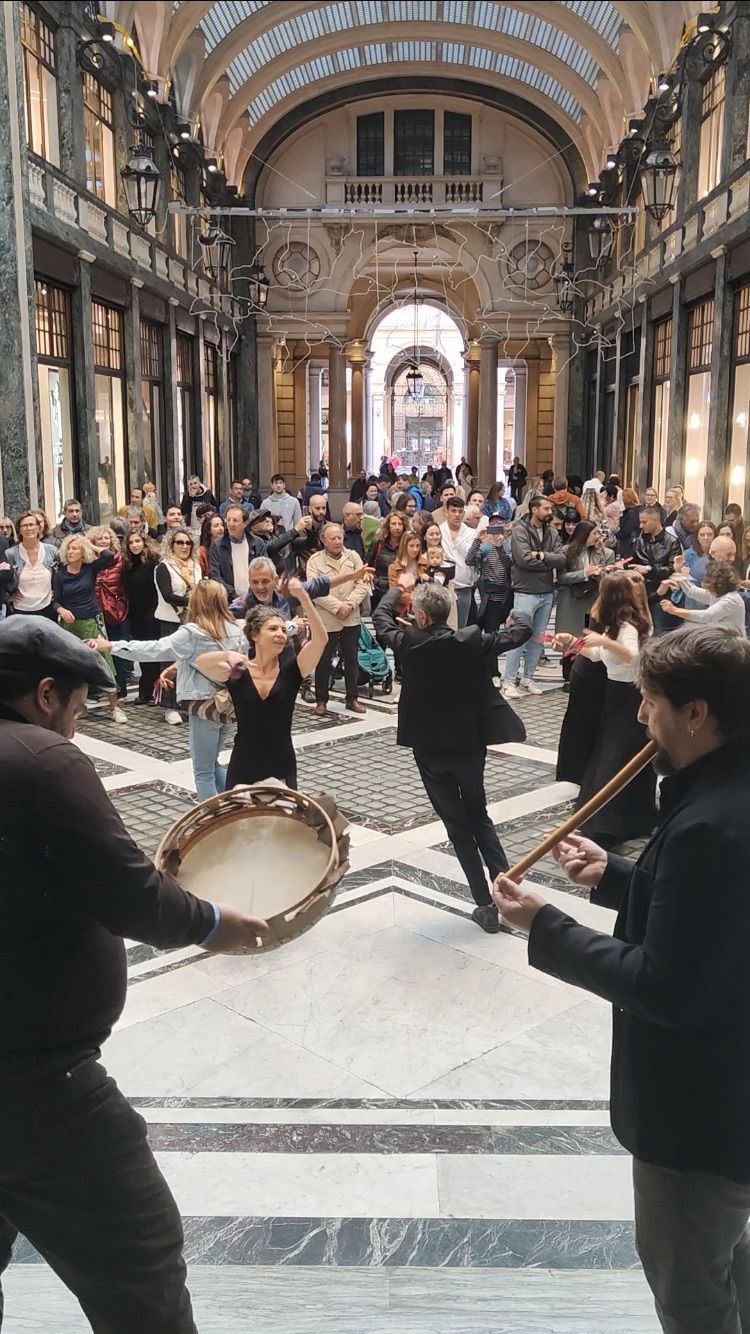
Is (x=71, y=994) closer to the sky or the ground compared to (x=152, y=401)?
closer to the ground

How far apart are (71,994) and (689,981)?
1.09m

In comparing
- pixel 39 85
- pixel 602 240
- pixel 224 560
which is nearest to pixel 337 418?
pixel 602 240

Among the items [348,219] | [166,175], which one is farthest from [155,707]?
[348,219]

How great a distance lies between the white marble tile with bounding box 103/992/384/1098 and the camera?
12.5ft

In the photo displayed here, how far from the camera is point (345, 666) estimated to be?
32.1 feet

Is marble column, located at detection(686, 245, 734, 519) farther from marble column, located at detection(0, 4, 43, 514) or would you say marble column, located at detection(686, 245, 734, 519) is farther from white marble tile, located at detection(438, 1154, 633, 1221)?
white marble tile, located at detection(438, 1154, 633, 1221)

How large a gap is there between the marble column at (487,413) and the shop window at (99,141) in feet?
39.3

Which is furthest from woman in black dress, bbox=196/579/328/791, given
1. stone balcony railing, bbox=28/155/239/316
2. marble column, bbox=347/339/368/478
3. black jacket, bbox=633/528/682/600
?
marble column, bbox=347/339/368/478

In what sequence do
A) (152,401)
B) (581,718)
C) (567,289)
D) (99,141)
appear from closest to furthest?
(581,718), (99,141), (152,401), (567,289)

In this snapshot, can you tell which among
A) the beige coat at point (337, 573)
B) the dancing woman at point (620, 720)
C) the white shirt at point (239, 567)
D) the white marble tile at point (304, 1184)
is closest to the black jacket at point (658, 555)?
the beige coat at point (337, 573)

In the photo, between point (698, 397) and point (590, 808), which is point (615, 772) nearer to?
point (590, 808)

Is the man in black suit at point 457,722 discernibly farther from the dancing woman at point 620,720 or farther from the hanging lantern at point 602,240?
the hanging lantern at point 602,240

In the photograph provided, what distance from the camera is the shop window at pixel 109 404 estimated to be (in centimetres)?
1606

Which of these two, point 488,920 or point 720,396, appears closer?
point 488,920
